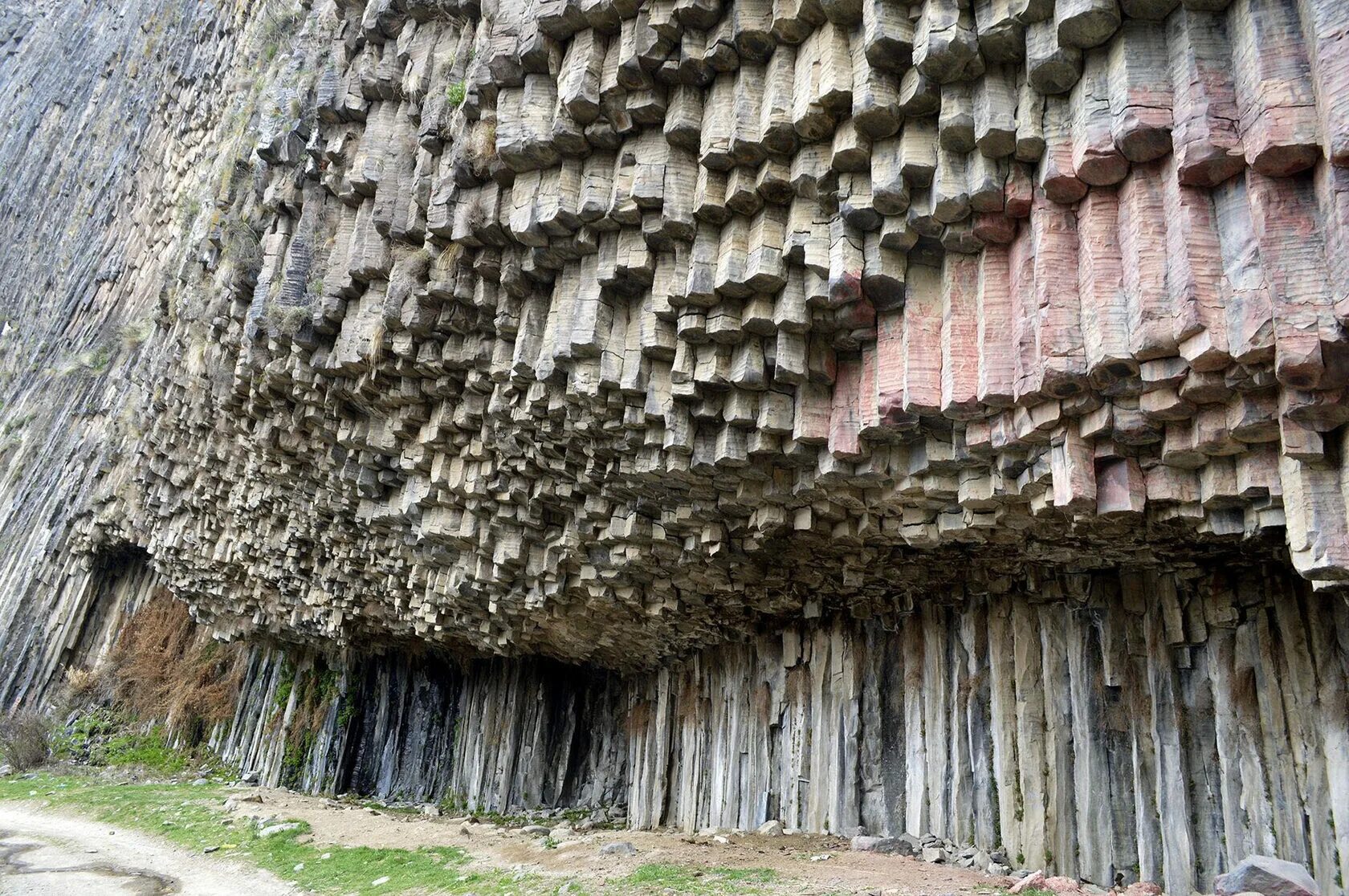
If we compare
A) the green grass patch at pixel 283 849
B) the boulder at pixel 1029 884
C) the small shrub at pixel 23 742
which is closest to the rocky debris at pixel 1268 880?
Result: the boulder at pixel 1029 884

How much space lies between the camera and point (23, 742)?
58.3 feet

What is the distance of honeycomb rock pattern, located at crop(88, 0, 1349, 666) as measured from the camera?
3.83m

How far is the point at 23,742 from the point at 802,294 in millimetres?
19099

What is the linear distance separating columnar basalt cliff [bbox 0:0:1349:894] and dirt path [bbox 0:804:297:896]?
338 cm

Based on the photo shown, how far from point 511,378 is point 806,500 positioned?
255 cm

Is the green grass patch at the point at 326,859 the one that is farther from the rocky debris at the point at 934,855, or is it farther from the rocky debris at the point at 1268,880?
the rocky debris at the point at 1268,880

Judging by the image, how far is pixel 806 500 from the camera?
6484 millimetres

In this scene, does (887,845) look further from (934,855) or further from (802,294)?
(802,294)

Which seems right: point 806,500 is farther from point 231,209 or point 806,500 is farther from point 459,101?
point 231,209

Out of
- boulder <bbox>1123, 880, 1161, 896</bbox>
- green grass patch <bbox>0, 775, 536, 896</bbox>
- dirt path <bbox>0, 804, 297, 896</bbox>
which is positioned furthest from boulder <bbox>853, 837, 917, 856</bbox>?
dirt path <bbox>0, 804, 297, 896</bbox>

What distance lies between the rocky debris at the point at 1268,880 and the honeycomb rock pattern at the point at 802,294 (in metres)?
1.57

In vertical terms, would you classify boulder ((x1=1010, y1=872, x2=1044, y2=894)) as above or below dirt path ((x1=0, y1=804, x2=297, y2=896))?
above

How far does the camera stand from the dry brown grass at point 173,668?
1944cm

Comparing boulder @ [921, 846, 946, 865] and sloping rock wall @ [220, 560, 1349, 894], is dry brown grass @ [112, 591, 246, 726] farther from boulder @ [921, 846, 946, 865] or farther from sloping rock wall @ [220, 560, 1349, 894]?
boulder @ [921, 846, 946, 865]
